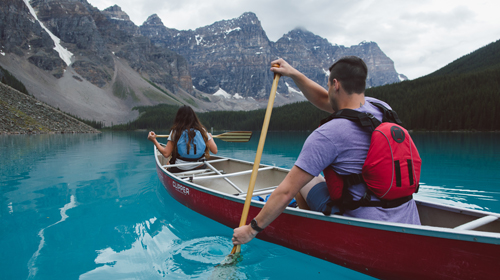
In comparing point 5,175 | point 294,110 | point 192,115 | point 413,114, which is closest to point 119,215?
point 192,115

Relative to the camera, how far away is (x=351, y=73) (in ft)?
8.55

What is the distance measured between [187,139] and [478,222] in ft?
19.8

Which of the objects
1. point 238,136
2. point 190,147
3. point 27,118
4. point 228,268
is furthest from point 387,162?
point 27,118

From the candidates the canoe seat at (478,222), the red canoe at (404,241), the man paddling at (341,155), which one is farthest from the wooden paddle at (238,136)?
the canoe seat at (478,222)

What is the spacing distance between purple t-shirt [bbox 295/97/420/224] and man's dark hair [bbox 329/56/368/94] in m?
0.24

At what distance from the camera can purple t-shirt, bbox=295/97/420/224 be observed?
2504 millimetres

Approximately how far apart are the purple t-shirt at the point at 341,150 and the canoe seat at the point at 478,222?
667mm

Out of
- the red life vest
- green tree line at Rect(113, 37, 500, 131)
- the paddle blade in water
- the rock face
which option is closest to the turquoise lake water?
the paddle blade in water

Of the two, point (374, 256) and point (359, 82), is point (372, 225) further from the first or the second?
point (359, 82)

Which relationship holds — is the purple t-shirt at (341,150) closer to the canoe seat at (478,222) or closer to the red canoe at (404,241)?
the red canoe at (404,241)

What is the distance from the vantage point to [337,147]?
2.54 m

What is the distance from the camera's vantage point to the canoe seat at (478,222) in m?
2.79

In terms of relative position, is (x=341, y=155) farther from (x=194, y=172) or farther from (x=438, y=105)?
(x=438, y=105)

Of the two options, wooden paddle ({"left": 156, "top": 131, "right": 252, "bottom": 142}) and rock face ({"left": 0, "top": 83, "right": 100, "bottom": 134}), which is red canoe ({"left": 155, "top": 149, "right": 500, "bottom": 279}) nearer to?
wooden paddle ({"left": 156, "top": 131, "right": 252, "bottom": 142})
